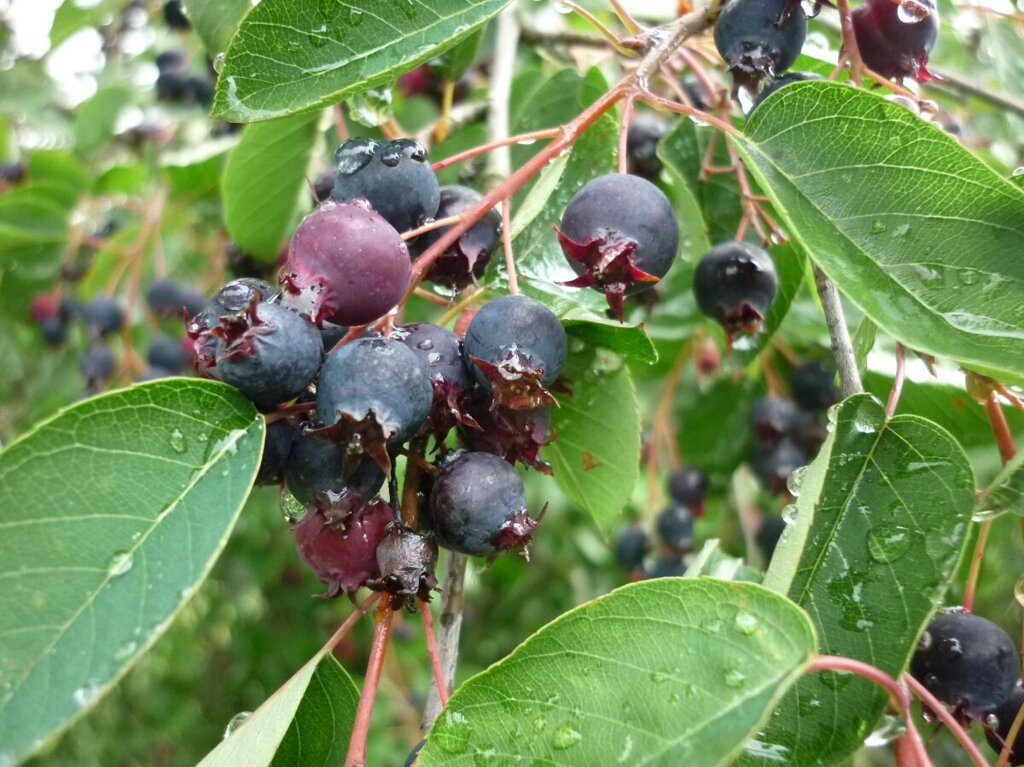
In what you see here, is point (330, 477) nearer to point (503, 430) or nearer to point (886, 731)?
point (503, 430)

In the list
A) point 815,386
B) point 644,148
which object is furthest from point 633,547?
point 644,148

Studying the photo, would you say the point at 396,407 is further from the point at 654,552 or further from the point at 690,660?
the point at 654,552

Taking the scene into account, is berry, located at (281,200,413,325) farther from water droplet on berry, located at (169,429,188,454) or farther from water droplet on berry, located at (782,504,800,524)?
water droplet on berry, located at (782,504,800,524)

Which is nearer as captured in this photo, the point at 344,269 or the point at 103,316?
the point at 344,269

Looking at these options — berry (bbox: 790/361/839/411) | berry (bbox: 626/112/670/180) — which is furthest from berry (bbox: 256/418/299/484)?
berry (bbox: 790/361/839/411)

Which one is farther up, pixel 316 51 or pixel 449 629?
pixel 316 51

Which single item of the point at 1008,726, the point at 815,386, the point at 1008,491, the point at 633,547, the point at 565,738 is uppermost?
the point at 1008,491

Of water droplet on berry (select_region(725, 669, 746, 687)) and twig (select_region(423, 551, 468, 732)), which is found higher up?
water droplet on berry (select_region(725, 669, 746, 687))
